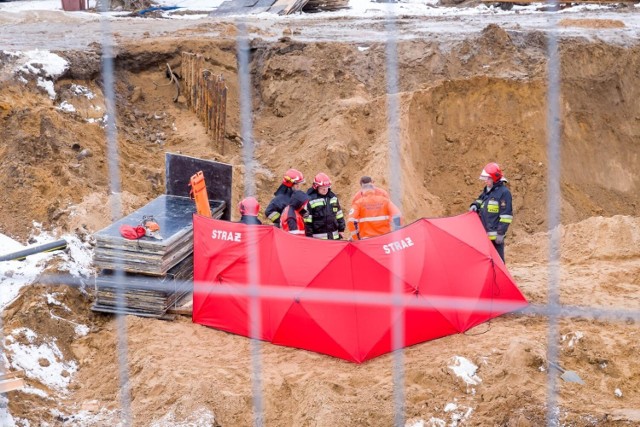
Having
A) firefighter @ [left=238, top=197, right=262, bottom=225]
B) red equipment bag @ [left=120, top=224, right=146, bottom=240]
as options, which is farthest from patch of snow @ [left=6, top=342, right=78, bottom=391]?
firefighter @ [left=238, top=197, right=262, bottom=225]

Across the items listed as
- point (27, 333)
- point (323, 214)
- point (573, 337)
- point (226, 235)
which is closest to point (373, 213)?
point (323, 214)

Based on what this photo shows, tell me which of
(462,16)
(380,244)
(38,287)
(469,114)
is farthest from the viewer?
(462,16)

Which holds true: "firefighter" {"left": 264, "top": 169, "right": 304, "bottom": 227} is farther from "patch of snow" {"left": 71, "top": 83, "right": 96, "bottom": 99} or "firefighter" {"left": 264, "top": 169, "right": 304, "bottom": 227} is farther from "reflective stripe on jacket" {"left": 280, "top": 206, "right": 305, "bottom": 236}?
"patch of snow" {"left": 71, "top": 83, "right": 96, "bottom": 99}

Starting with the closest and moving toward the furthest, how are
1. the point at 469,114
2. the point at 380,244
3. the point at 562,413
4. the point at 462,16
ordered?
the point at 562,413, the point at 380,244, the point at 469,114, the point at 462,16

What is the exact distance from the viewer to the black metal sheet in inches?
439

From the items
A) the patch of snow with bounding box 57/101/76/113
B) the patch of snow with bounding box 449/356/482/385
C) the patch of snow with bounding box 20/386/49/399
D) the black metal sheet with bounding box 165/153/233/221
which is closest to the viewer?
the patch of snow with bounding box 449/356/482/385

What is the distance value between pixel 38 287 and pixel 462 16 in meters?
Result: 13.3

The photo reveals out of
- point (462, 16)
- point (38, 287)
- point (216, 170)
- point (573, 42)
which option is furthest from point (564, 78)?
point (38, 287)

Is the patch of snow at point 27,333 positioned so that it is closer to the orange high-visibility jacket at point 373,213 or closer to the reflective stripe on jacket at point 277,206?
the reflective stripe on jacket at point 277,206

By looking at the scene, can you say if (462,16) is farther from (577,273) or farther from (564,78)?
(577,273)

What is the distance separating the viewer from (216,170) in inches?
438

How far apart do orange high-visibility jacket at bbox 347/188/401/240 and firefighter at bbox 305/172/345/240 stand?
28 centimetres

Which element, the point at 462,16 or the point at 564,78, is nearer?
the point at 564,78

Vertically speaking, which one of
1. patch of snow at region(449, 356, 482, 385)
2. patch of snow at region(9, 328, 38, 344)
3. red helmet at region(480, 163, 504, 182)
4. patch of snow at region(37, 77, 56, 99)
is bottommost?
patch of snow at region(9, 328, 38, 344)
